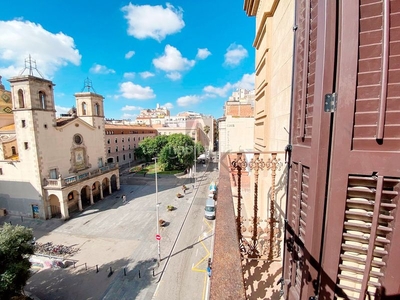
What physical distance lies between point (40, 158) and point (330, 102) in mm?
21940

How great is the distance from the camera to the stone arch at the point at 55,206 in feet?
60.2

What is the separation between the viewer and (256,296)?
9.39 ft

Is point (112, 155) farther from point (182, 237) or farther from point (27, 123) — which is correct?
point (182, 237)

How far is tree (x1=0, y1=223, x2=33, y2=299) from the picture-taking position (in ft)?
25.2

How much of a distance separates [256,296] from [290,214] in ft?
4.92

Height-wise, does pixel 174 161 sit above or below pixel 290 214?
below

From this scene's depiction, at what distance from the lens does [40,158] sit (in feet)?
55.8

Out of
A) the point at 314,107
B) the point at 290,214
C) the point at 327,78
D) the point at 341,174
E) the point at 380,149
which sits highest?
the point at 327,78

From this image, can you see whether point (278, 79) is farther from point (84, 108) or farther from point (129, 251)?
point (84, 108)

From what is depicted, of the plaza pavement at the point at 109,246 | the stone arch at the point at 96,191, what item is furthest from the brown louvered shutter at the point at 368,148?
the stone arch at the point at 96,191

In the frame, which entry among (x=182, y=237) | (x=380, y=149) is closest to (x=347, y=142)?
(x=380, y=149)

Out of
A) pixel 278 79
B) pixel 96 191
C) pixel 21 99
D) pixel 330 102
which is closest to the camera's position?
pixel 330 102

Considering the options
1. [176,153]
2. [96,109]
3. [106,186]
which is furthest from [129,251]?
[176,153]

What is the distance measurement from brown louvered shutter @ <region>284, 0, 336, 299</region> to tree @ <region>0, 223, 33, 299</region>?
36.0 feet
